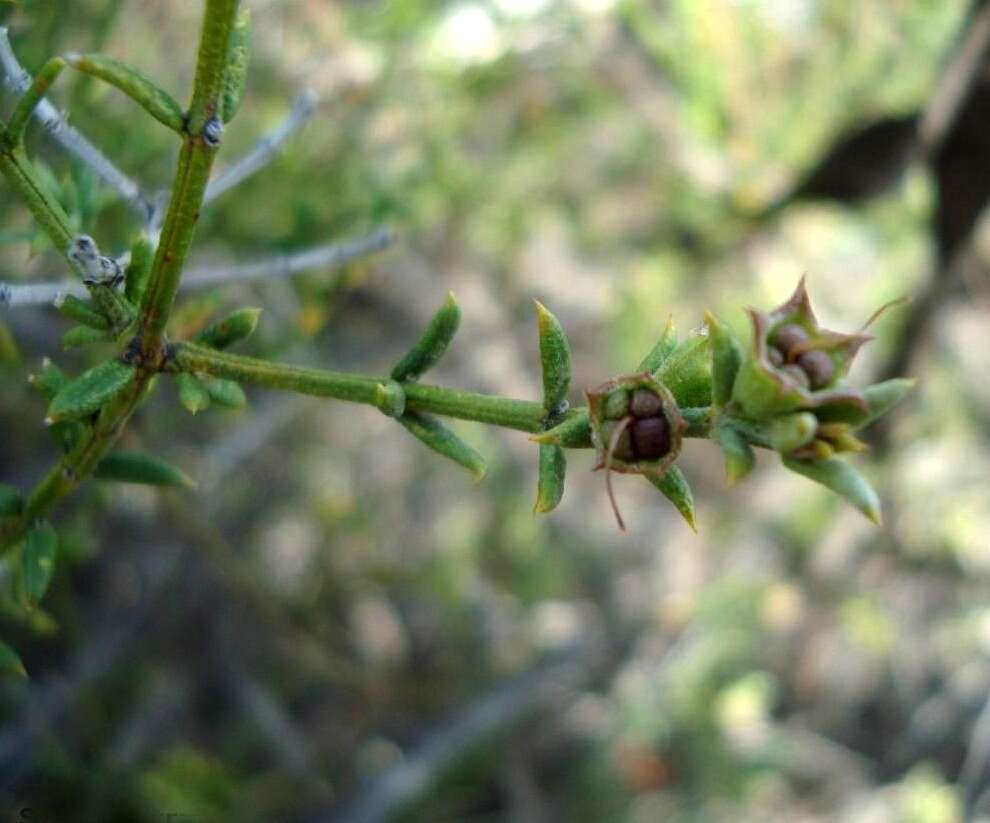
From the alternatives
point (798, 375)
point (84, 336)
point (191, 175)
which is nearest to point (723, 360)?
point (798, 375)

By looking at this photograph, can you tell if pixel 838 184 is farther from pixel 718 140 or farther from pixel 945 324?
pixel 945 324

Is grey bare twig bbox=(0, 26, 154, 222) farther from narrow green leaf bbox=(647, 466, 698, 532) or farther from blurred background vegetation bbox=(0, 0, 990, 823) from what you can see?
blurred background vegetation bbox=(0, 0, 990, 823)

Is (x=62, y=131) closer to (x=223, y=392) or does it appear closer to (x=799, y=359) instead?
(x=223, y=392)

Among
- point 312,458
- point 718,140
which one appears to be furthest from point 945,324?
point 312,458

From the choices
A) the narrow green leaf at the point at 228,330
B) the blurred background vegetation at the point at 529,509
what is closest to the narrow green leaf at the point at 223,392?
the narrow green leaf at the point at 228,330

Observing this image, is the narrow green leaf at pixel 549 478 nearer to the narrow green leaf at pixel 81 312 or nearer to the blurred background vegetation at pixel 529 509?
the narrow green leaf at pixel 81 312
